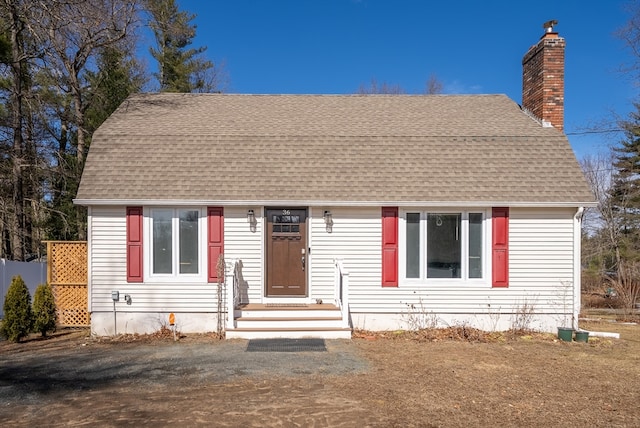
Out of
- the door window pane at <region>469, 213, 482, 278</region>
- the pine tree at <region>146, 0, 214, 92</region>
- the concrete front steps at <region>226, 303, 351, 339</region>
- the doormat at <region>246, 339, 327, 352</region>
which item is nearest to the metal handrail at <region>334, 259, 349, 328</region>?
the concrete front steps at <region>226, 303, 351, 339</region>

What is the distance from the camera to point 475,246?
9.34 metres

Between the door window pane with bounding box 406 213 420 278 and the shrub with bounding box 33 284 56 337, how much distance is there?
309 inches

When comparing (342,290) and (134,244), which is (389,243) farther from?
(134,244)

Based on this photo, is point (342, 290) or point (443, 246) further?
point (443, 246)

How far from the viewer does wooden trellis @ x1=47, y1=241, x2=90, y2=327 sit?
Result: 9.87 m

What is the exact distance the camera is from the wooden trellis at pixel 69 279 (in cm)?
987

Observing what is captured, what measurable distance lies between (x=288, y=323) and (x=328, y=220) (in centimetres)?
238

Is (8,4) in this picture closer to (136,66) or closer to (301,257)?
(136,66)

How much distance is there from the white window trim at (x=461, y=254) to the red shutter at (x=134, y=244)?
5647 mm

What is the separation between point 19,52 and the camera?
14.4 m

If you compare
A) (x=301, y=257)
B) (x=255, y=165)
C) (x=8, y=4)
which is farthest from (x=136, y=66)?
(x=301, y=257)

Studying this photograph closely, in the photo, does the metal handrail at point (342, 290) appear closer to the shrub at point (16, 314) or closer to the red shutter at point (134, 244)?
the red shutter at point (134, 244)

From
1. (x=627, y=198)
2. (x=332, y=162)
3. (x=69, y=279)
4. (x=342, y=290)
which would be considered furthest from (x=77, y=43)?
(x=627, y=198)

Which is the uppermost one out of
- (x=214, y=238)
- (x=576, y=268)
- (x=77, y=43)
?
(x=77, y=43)
